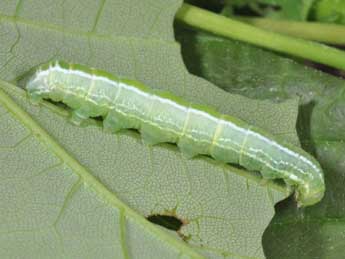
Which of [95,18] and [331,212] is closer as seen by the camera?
[95,18]

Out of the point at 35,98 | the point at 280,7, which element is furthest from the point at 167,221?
the point at 280,7

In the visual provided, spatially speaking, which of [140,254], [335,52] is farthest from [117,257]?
[335,52]

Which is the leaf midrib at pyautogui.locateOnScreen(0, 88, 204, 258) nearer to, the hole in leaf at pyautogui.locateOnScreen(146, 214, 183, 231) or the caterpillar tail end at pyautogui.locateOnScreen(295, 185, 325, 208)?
the hole in leaf at pyautogui.locateOnScreen(146, 214, 183, 231)

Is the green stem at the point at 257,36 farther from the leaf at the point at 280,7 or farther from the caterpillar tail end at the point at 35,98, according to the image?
the caterpillar tail end at the point at 35,98

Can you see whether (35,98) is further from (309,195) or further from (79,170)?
(309,195)

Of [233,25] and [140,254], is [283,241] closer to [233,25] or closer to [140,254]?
[140,254]

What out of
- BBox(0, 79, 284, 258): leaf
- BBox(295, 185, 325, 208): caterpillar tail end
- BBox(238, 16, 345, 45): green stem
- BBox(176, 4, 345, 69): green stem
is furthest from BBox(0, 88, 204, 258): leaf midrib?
BBox(238, 16, 345, 45): green stem
